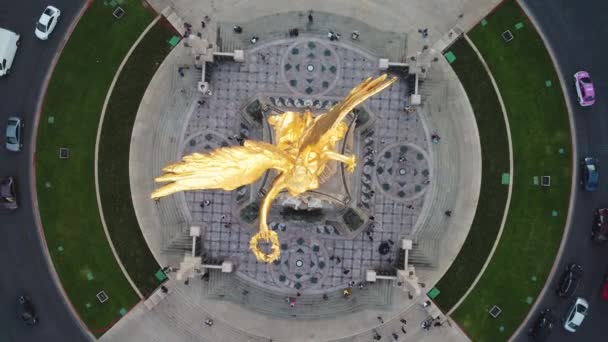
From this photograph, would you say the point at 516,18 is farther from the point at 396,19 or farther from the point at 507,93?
the point at 396,19

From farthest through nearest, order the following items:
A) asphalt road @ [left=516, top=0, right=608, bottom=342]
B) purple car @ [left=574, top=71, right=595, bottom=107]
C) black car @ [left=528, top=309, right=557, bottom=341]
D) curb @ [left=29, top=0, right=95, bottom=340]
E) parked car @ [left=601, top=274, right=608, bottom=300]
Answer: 1. curb @ [left=29, top=0, right=95, bottom=340]
2. asphalt road @ [left=516, top=0, right=608, bottom=342]
3. parked car @ [left=601, top=274, right=608, bottom=300]
4. purple car @ [left=574, top=71, right=595, bottom=107]
5. black car @ [left=528, top=309, right=557, bottom=341]

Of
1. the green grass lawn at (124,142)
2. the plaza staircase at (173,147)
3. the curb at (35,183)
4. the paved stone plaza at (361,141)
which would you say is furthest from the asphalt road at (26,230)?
the paved stone plaza at (361,141)

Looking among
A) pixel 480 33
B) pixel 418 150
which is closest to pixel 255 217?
pixel 418 150

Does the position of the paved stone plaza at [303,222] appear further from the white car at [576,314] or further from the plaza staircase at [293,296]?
the white car at [576,314]

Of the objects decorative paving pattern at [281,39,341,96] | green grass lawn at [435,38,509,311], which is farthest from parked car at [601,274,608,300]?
decorative paving pattern at [281,39,341,96]

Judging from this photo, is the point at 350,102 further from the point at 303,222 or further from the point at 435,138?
the point at 435,138

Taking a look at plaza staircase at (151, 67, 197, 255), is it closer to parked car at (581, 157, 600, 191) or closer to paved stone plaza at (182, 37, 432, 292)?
paved stone plaza at (182, 37, 432, 292)
